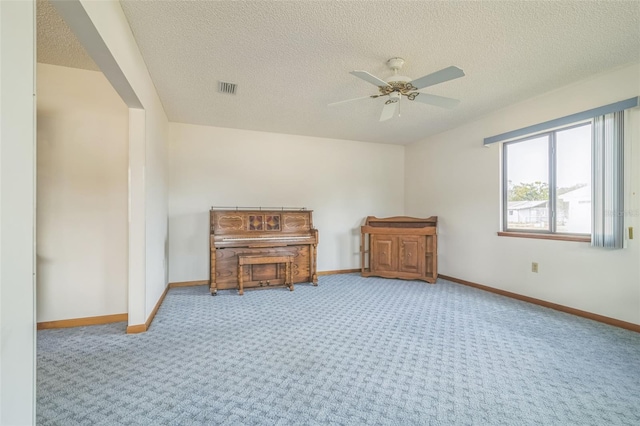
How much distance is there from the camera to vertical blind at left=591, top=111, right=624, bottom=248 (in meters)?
2.79

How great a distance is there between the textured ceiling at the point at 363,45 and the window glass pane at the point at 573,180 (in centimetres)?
64

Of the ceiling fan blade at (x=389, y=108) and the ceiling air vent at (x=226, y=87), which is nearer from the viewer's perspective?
the ceiling fan blade at (x=389, y=108)

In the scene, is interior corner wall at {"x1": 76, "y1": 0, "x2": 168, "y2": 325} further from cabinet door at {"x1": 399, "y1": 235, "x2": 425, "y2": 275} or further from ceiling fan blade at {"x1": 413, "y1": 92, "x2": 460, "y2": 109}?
cabinet door at {"x1": 399, "y1": 235, "x2": 425, "y2": 275}

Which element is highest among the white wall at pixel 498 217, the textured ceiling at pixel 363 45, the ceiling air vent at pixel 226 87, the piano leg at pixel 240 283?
the textured ceiling at pixel 363 45

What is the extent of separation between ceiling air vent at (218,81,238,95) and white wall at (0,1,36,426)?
2.21 metres

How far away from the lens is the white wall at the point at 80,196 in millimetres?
2729

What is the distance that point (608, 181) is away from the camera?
2.86 metres

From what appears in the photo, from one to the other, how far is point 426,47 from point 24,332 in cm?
299

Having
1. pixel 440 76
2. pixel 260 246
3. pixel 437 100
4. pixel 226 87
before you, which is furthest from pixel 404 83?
pixel 260 246

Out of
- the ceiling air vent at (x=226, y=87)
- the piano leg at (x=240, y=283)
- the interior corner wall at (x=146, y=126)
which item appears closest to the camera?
the interior corner wall at (x=146, y=126)

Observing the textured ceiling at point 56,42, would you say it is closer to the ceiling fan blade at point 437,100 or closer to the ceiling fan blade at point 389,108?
the ceiling fan blade at point 389,108

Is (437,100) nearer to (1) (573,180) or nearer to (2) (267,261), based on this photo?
(1) (573,180)

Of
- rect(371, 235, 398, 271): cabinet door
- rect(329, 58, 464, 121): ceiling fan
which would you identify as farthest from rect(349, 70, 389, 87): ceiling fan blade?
rect(371, 235, 398, 271): cabinet door

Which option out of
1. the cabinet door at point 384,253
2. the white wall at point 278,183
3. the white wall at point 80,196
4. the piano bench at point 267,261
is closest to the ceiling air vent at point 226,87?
the white wall at point 80,196
